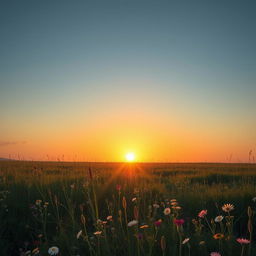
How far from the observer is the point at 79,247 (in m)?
2.81

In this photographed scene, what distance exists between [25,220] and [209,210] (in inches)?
124

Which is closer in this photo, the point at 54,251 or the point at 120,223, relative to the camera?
the point at 54,251

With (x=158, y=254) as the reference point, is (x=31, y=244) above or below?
below

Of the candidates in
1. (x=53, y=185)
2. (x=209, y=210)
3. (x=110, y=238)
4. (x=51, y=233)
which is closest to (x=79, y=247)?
(x=110, y=238)

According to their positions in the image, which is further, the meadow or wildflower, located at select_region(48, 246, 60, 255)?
the meadow

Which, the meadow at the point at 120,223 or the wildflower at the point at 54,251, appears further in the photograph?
the meadow at the point at 120,223

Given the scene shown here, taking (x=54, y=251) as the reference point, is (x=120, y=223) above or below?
below

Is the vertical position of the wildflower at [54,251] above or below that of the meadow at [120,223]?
above

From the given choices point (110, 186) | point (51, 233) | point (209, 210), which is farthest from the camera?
point (110, 186)

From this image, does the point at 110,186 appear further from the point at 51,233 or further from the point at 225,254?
the point at 225,254

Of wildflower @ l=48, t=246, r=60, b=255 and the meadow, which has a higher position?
wildflower @ l=48, t=246, r=60, b=255

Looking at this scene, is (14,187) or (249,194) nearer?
(249,194)

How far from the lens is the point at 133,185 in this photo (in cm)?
598

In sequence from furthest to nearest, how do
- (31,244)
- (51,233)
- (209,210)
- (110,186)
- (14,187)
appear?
(110,186) → (14,187) → (209,210) → (51,233) → (31,244)
